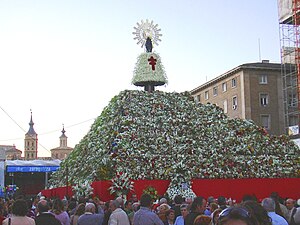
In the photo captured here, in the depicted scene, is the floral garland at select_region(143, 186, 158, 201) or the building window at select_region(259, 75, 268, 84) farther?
the building window at select_region(259, 75, 268, 84)

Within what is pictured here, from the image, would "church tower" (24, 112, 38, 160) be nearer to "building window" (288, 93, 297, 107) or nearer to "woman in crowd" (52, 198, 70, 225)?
"building window" (288, 93, 297, 107)

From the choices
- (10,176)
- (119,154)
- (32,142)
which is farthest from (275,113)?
(32,142)

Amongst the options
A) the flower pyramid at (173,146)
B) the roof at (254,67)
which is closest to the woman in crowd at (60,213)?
the flower pyramid at (173,146)

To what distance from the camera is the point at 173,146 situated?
2348 cm

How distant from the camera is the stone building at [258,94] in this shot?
2071 inches

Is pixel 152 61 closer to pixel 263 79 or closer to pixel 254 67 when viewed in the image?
pixel 254 67

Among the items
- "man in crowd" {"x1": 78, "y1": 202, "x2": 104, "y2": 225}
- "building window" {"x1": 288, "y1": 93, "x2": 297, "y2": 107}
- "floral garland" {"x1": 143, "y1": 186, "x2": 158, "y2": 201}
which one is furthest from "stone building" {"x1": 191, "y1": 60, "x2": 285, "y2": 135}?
A: "man in crowd" {"x1": 78, "y1": 202, "x2": 104, "y2": 225}

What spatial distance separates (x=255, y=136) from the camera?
25.6m

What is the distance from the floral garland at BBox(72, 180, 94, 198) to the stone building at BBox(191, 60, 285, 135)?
32.8 meters

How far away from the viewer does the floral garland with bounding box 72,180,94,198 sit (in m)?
21.4

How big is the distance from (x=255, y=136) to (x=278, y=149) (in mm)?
1283

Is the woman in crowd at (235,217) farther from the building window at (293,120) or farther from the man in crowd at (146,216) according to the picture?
the building window at (293,120)

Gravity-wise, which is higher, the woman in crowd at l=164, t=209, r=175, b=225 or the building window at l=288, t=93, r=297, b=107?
the building window at l=288, t=93, r=297, b=107

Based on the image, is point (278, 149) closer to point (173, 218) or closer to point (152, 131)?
point (152, 131)
